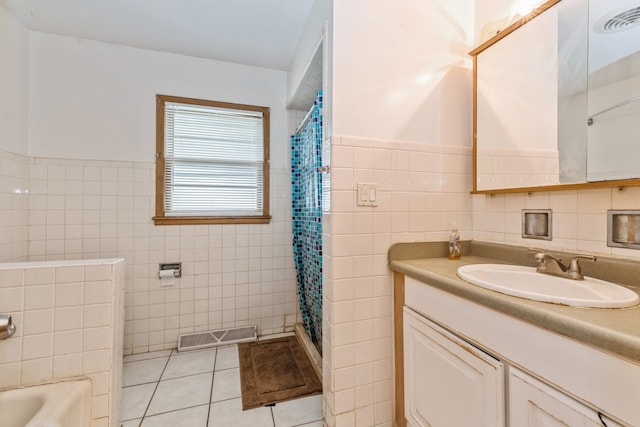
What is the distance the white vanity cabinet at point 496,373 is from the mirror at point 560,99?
25.6 inches

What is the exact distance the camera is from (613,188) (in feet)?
3.10

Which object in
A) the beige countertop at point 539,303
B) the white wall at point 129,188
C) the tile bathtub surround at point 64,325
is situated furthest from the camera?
the white wall at point 129,188

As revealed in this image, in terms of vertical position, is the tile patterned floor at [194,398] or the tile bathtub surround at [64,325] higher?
the tile bathtub surround at [64,325]

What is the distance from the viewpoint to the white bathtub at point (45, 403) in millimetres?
988

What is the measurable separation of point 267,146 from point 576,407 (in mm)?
2339

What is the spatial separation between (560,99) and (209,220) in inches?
90.4

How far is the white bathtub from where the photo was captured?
99cm

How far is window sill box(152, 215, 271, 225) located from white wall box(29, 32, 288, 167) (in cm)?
50

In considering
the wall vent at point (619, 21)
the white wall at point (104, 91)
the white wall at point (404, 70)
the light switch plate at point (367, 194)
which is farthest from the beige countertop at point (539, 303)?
the white wall at point (104, 91)

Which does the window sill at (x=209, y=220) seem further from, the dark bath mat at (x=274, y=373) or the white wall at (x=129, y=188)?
the dark bath mat at (x=274, y=373)

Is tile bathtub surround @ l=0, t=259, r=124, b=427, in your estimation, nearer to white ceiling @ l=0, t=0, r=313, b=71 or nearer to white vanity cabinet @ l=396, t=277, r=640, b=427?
white vanity cabinet @ l=396, t=277, r=640, b=427

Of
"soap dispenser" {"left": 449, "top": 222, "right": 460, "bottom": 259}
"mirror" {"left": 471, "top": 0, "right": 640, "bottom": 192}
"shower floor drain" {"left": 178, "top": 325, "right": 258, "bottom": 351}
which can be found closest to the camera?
"mirror" {"left": 471, "top": 0, "right": 640, "bottom": 192}

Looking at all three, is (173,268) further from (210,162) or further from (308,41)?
(308,41)

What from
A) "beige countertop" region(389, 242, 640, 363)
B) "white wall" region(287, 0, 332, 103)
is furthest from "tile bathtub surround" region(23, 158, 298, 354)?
"beige countertop" region(389, 242, 640, 363)
